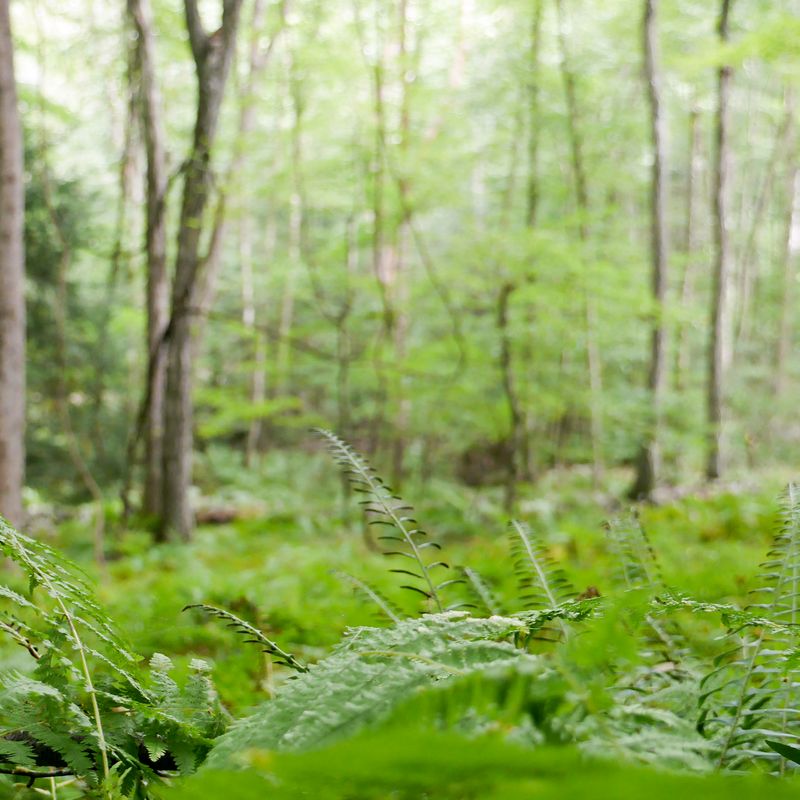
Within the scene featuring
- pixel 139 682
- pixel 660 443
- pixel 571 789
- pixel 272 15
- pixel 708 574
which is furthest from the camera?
pixel 660 443

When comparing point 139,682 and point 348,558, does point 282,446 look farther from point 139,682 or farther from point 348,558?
point 139,682

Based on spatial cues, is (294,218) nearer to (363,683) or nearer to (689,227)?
(689,227)

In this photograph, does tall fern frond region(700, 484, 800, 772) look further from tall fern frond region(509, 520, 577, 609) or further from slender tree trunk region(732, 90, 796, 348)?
slender tree trunk region(732, 90, 796, 348)

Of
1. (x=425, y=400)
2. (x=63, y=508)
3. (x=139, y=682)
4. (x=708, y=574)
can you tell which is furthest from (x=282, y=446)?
(x=139, y=682)

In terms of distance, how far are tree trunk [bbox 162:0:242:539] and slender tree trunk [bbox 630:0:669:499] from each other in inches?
243

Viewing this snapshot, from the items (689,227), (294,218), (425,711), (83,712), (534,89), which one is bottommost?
(83,712)

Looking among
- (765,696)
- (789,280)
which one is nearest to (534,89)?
(765,696)

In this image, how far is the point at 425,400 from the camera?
37.5 feet

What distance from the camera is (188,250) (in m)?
7.43

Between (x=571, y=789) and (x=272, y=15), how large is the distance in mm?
11917

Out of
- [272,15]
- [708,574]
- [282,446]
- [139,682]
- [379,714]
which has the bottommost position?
[282,446]

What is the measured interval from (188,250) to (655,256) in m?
6.90

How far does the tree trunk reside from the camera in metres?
6.00

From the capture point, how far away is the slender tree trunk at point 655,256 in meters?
10.4
